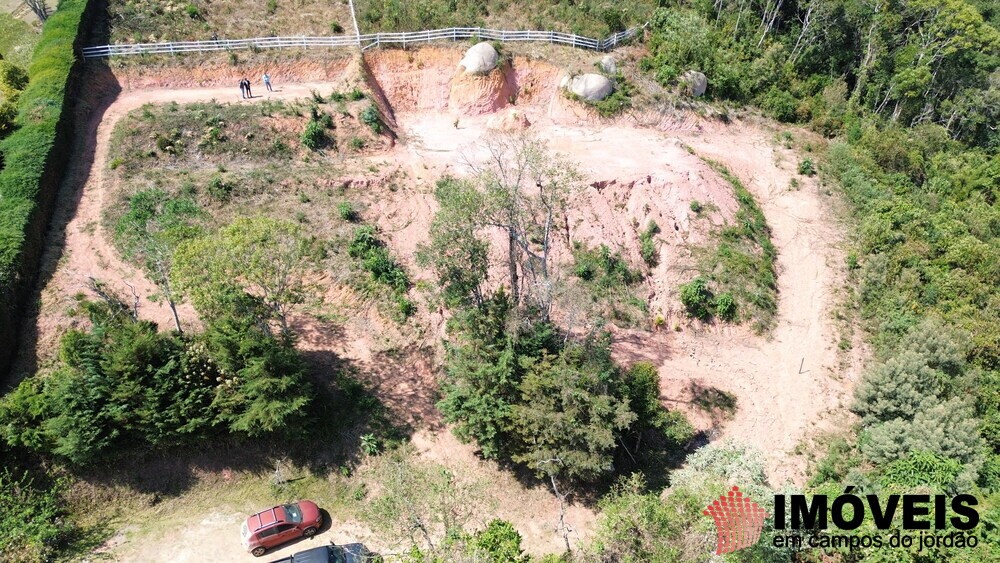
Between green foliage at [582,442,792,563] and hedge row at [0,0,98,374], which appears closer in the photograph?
green foliage at [582,442,792,563]

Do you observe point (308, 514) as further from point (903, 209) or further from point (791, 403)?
point (903, 209)

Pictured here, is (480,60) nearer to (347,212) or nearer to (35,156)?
(347,212)

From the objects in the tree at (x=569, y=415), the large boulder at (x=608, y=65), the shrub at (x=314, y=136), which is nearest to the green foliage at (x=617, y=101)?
the large boulder at (x=608, y=65)

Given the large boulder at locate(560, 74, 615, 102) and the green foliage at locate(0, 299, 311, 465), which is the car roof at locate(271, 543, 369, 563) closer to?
the green foliage at locate(0, 299, 311, 465)

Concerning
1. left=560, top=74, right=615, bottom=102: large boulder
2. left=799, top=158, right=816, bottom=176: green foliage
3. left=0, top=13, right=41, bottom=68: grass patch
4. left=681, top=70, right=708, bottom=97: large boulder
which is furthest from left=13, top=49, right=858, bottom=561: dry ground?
left=0, top=13, right=41, bottom=68: grass patch

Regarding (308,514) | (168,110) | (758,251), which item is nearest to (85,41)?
(168,110)

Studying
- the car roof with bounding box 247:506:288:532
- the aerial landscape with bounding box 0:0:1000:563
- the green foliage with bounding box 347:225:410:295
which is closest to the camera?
the car roof with bounding box 247:506:288:532
